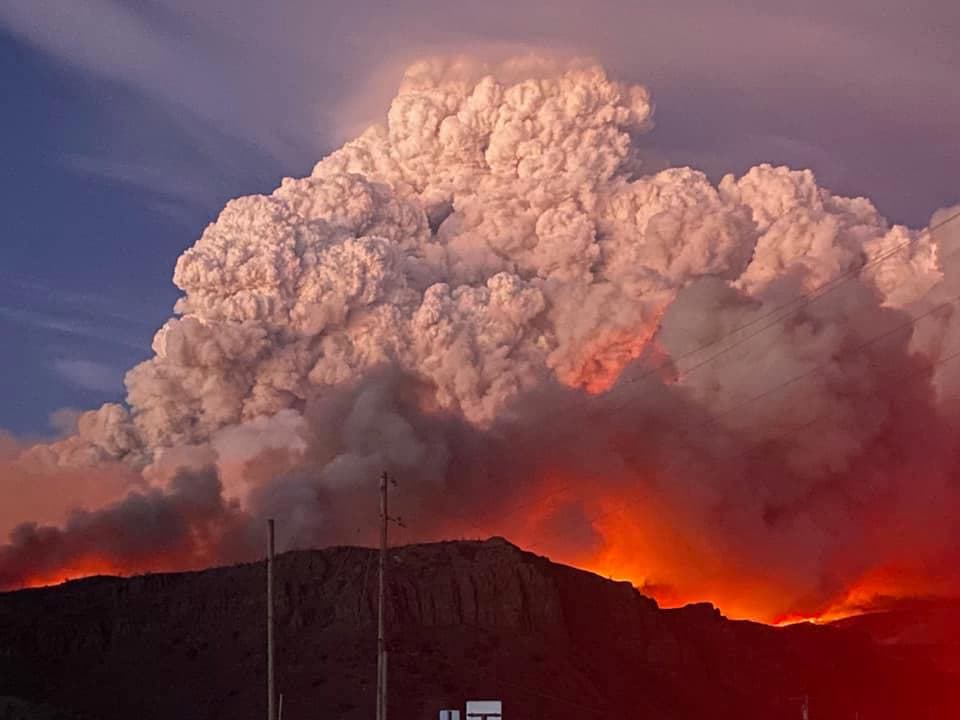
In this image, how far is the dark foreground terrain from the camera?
474ft

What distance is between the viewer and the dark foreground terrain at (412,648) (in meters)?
145

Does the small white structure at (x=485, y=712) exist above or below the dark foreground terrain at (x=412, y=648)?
below

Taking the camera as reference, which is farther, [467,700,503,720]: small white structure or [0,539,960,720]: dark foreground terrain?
[0,539,960,720]: dark foreground terrain

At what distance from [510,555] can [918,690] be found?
47.0m

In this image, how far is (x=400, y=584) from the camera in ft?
523

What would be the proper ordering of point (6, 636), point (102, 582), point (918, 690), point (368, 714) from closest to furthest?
point (368, 714) < point (6, 636) < point (102, 582) < point (918, 690)

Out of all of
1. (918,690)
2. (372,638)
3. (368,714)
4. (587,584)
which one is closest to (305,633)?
(372,638)

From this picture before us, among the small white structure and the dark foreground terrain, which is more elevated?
the dark foreground terrain

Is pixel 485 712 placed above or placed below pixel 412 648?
below

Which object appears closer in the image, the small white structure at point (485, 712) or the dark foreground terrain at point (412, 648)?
the small white structure at point (485, 712)

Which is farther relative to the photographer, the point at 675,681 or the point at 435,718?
the point at 675,681

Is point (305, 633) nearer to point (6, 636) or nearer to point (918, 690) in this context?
point (6, 636)

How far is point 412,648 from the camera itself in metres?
154

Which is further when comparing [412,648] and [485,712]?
[412,648]
